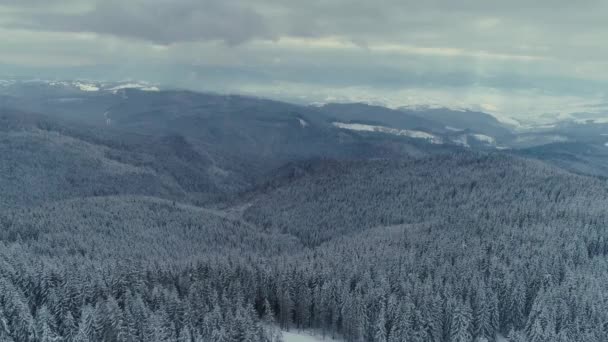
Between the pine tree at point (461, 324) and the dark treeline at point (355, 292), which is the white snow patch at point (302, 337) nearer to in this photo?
the dark treeline at point (355, 292)

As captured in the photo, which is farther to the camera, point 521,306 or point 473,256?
point 473,256

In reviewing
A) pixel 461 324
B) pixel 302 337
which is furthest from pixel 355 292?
pixel 461 324

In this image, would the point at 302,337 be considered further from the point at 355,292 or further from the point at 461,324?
the point at 461,324

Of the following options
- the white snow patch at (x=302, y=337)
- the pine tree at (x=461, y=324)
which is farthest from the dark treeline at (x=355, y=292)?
the white snow patch at (x=302, y=337)

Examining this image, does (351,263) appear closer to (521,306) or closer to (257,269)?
(257,269)

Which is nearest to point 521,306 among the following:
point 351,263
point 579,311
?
point 579,311

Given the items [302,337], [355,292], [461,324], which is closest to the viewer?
[461,324]

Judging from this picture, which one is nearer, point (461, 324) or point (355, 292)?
point (461, 324)

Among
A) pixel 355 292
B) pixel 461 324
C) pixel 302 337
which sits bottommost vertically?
pixel 302 337

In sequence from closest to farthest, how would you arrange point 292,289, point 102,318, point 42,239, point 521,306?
1. point 102,318
2. point 521,306
3. point 292,289
4. point 42,239
